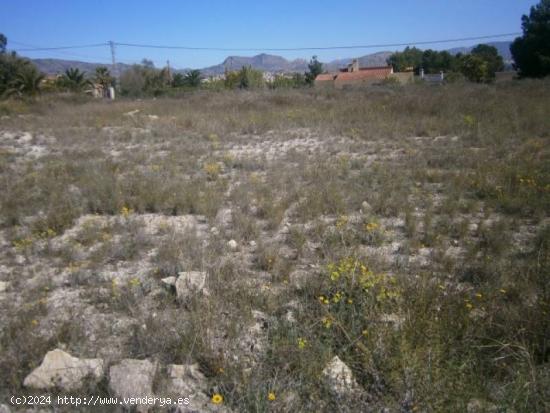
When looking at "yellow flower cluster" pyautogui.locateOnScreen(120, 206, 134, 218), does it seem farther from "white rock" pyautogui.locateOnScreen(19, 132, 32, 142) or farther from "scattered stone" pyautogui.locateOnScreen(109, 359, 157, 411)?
"white rock" pyautogui.locateOnScreen(19, 132, 32, 142)

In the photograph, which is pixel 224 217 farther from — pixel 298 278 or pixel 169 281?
pixel 298 278

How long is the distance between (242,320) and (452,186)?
4633 millimetres

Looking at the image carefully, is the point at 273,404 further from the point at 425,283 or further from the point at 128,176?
the point at 128,176

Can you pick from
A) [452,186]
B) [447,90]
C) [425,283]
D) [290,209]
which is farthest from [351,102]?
[425,283]

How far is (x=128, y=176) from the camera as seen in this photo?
7.29 meters

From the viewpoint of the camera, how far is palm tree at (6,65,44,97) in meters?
30.6

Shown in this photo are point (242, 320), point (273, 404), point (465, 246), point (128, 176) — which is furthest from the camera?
point (128, 176)

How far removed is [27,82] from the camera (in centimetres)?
3117

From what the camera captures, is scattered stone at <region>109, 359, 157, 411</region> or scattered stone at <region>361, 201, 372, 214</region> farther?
scattered stone at <region>361, 201, 372, 214</region>

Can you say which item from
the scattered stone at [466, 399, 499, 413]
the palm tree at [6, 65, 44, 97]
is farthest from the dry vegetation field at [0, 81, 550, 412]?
the palm tree at [6, 65, 44, 97]

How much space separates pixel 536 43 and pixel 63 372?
4609cm

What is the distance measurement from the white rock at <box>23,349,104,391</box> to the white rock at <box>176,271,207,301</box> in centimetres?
91

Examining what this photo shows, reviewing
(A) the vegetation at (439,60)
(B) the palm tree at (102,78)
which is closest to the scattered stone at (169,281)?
(B) the palm tree at (102,78)

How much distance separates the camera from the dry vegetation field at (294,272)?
2.41 meters
